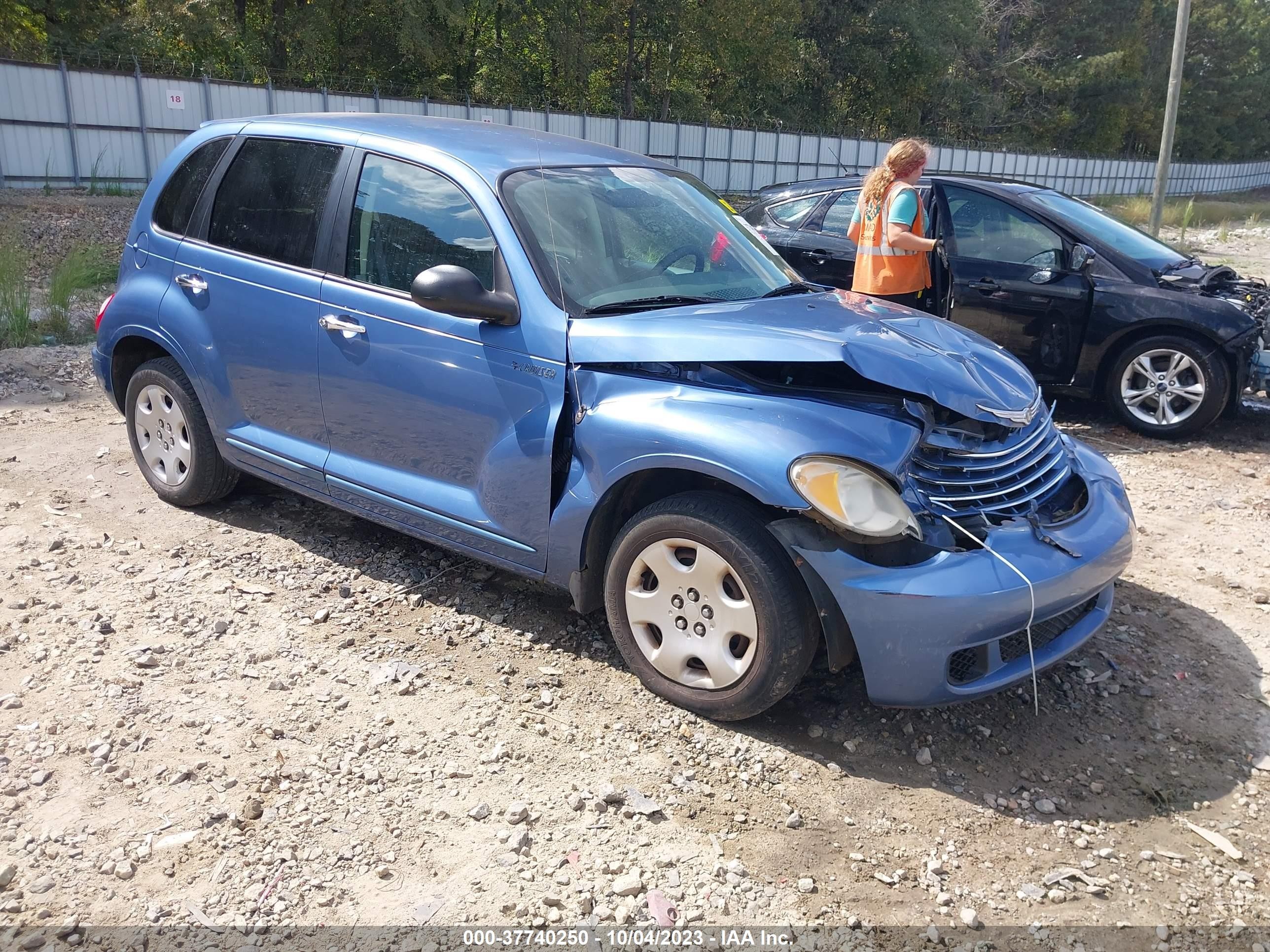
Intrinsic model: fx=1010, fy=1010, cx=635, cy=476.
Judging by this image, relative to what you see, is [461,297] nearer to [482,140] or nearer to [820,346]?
[482,140]

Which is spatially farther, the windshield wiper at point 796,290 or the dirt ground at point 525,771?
the windshield wiper at point 796,290

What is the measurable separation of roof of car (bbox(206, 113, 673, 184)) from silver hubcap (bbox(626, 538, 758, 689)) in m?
1.64

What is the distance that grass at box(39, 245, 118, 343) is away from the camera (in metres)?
8.71

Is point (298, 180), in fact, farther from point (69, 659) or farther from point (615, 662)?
point (615, 662)

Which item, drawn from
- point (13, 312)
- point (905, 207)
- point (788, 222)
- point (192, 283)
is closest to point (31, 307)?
point (13, 312)

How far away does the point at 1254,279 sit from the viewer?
25.3 ft

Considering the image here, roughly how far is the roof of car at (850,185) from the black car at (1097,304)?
2cm

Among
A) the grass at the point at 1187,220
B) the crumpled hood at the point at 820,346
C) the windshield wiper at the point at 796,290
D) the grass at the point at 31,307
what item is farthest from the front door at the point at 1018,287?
the grass at the point at 1187,220

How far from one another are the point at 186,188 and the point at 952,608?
405cm

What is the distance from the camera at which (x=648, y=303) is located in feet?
12.5

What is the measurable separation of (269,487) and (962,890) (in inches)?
165

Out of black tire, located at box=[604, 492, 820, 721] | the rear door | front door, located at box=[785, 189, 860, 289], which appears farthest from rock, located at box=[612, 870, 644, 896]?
the rear door

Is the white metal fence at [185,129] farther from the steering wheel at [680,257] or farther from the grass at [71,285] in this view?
the steering wheel at [680,257]

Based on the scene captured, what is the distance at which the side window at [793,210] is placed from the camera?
822 centimetres
